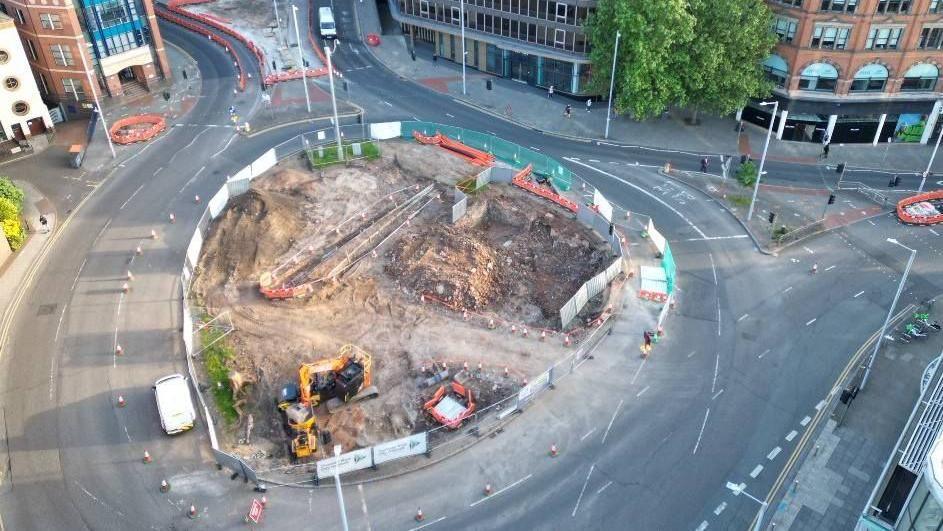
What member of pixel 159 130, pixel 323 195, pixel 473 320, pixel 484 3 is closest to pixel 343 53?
pixel 484 3

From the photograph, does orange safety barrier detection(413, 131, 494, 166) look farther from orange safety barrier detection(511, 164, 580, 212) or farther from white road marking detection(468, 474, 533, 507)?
white road marking detection(468, 474, 533, 507)

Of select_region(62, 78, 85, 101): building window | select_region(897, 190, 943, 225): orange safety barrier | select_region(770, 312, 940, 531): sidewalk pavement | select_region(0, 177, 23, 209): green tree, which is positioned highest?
select_region(62, 78, 85, 101): building window

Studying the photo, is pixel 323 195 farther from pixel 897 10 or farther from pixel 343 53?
pixel 897 10

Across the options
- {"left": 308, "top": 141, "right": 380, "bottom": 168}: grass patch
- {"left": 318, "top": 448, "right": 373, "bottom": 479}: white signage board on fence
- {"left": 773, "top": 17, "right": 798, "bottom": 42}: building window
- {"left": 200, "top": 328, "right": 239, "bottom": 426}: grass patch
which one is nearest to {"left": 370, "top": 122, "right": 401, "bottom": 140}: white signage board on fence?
{"left": 308, "top": 141, "right": 380, "bottom": 168}: grass patch

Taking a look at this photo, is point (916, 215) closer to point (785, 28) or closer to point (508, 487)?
point (785, 28)

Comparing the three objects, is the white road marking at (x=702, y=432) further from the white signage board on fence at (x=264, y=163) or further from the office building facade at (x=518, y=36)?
the white signage board on fence at (x=264, y=163)

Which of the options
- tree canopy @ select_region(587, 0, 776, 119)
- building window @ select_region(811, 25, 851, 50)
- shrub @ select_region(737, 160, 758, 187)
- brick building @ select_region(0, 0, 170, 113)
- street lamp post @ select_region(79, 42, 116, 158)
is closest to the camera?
shrub @ select_region(737, 160, 758, 187)
